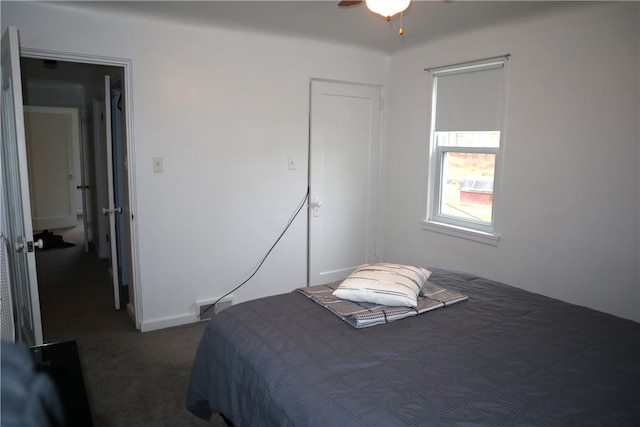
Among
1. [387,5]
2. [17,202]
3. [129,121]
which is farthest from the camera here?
[129,121]

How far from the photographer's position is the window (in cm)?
343

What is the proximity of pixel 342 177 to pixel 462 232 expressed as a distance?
121cm

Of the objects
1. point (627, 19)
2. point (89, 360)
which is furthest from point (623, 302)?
point (89, 360)

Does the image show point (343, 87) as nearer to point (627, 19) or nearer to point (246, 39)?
point (246, 39)

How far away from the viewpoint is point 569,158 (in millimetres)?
2936

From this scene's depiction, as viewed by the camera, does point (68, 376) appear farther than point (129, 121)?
No

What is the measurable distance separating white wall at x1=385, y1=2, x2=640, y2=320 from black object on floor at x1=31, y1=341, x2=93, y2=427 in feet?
9.46

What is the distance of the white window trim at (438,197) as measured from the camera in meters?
3.35

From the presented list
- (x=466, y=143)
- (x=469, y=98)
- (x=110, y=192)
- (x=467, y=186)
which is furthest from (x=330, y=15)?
(x=110, y=192)

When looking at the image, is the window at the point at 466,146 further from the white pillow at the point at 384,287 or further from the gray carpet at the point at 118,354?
the gray carpet at the point at 118,354

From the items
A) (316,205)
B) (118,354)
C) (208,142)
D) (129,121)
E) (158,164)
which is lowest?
(118,354)

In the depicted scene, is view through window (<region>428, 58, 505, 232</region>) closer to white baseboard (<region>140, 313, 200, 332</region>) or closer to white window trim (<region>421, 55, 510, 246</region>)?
white window trim (<region>421, 55, 510, 246</region>)

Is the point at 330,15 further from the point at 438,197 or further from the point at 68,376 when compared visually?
the point at 68,376

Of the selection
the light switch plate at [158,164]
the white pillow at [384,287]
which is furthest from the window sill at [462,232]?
the light switch plate at [158,164]
